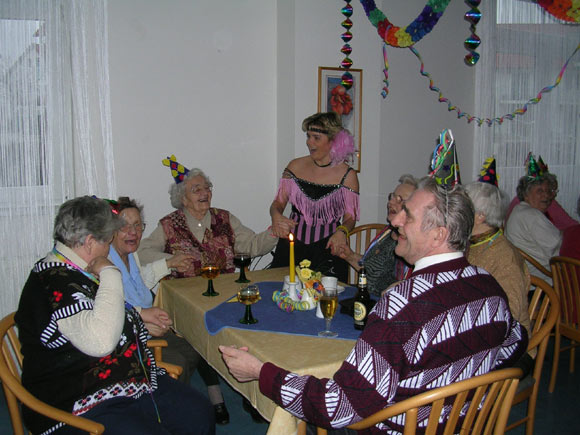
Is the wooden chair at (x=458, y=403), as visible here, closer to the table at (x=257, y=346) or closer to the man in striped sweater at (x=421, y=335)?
the man in striped sweater at (x=421, y=335)

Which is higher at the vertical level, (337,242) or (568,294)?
(337,242)

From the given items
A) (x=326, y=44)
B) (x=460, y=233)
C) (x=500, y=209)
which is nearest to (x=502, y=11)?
(x=326, y=44)

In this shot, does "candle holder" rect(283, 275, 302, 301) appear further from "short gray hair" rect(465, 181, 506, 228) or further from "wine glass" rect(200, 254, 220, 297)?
"short gray hair" rect(465, 181, 506, 228)

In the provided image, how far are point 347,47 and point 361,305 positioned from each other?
2687 mm

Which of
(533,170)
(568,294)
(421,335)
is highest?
(533,170)

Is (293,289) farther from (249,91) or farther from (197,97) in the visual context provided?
(249,91)

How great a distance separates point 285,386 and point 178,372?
853 mm

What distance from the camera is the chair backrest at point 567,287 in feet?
9.05

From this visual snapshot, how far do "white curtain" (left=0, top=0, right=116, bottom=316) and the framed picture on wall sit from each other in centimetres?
167

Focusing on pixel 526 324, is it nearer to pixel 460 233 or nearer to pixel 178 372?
pixel 460 233

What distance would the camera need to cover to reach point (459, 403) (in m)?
1.25

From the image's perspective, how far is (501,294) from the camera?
53.2 inches

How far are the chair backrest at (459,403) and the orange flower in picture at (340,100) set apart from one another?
2.99 m

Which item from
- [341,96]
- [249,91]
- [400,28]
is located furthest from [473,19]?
[249,91]
